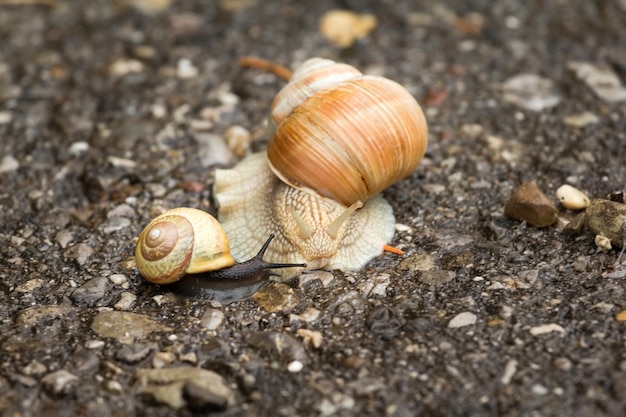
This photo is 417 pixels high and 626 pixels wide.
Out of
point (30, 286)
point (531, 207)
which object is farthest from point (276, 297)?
point (531, 207)

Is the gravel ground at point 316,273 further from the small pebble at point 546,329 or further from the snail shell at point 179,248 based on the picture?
the snail shell at point 179,248

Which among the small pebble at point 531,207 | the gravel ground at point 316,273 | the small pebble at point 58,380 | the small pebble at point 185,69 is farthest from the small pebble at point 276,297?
the small pebble at point 185,69

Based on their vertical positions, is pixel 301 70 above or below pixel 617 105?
above

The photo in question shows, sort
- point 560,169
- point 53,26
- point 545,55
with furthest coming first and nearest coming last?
point 53,26, point 545,55, point 560,169

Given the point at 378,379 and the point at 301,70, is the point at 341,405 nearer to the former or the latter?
the point at 378,379

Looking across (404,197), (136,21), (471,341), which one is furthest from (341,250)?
(136,21)
